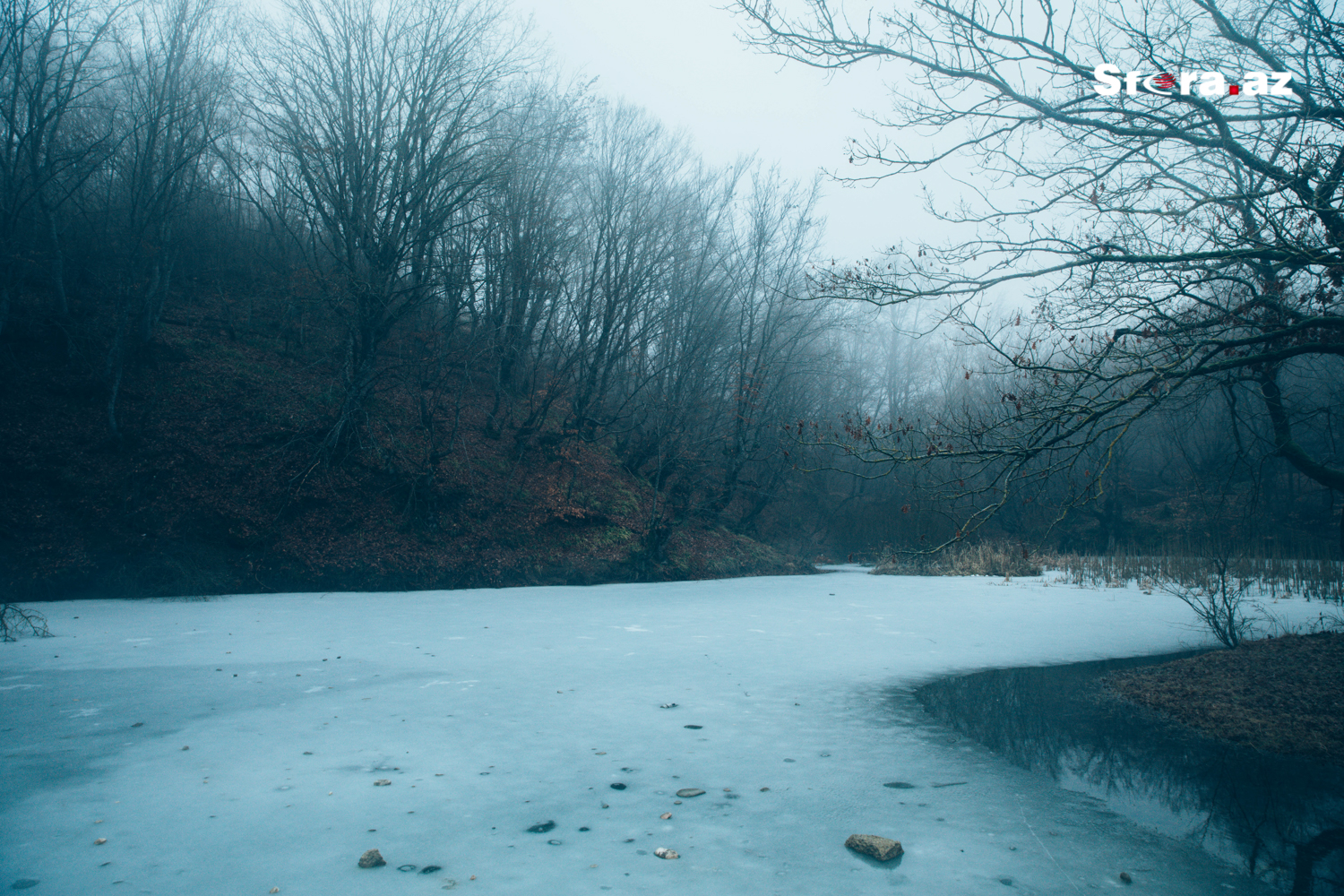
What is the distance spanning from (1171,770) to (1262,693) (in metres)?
2.27

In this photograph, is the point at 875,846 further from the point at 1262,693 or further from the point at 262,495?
the point at 262,495

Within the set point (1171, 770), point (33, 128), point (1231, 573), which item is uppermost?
point (33, 128)

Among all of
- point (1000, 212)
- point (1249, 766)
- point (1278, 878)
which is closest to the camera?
point (1278, 878)

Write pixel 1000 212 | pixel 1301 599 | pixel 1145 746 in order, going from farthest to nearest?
1. pixel 1301 599
2. pixel 1000 212
3. pixel 1145 746

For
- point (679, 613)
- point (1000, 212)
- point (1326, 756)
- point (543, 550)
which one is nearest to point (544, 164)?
point (543, 550)

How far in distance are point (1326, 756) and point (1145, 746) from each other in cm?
106

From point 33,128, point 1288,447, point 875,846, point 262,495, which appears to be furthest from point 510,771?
point 33,128

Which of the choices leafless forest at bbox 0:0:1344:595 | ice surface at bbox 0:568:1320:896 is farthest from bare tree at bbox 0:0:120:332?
ice surface at bbox 0:568:1320:896

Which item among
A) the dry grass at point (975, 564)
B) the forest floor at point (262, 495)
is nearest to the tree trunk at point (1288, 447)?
the dry grass at point (975, 564)

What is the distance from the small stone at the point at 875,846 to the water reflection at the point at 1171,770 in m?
1.49

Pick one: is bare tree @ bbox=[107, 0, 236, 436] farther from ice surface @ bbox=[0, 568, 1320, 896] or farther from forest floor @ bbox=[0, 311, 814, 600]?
ice surface @ bbox=[0, 568, 1320, 896]

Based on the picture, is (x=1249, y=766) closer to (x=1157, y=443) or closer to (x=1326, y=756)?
(x=1326, y=756)

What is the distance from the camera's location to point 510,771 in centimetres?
357

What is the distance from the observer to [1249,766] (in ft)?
13.6
